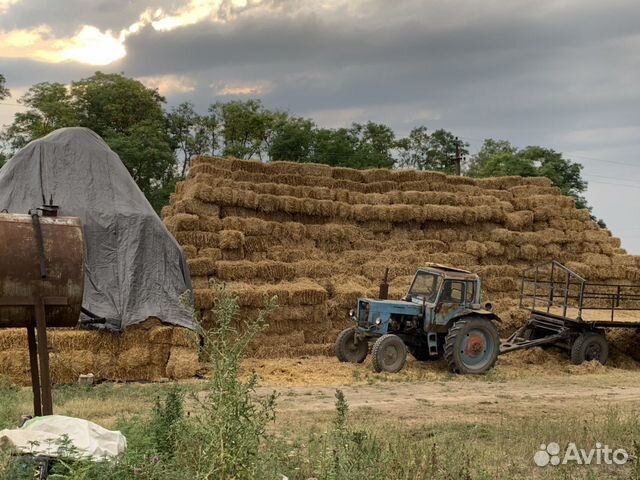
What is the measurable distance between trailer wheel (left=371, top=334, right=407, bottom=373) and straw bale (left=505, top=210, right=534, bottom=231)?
34.1ft

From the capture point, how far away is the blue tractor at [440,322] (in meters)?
16.3

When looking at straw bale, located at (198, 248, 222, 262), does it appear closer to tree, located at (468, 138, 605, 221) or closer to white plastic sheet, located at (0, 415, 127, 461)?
white plastic sheet, located at (0, 415, 127, 461)

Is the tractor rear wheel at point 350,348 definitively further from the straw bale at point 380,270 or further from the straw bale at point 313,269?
the straw bale at point 380,270

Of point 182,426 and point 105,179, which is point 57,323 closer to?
point 182,426

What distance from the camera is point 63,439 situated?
20.5 feet

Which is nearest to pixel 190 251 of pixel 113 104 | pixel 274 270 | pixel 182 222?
pixel 182 222

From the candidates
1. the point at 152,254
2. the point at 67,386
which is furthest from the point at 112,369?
the point at 152,254

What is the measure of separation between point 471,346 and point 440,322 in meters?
0.90

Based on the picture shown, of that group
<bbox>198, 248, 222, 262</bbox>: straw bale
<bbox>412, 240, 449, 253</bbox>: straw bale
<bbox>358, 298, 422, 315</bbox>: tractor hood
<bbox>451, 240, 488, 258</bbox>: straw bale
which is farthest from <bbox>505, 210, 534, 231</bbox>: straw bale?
<bbox>198, 248, 222, 262</bbox>: straw bale

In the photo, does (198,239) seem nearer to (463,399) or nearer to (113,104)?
(463,399)

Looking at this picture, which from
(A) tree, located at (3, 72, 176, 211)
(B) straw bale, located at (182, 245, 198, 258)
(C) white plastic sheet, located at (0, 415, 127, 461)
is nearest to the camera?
(C) white plastic sheet, located at (0, 415, 127, 461)

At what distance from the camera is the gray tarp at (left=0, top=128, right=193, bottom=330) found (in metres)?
15.4

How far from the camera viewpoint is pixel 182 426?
681 cm

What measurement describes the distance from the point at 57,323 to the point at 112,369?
22.3ft
